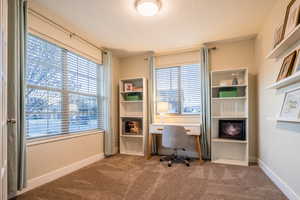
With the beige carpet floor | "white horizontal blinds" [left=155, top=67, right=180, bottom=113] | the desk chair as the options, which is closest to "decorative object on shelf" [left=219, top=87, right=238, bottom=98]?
"white horizontal blinds" [left=155, top=67, right=180, bottom=113]

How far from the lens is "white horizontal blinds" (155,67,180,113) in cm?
395

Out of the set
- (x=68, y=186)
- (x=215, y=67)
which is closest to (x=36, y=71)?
(x=68, y=186)

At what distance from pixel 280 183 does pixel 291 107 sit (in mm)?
1072

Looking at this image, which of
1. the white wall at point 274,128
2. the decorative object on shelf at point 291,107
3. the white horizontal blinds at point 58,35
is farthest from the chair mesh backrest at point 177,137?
the white horizontal blinds at point 58,35

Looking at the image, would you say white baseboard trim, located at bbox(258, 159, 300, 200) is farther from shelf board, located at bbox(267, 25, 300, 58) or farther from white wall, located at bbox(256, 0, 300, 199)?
shelf board, located at bbox(267, 25, 300, 58)

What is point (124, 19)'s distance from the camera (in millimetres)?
2590

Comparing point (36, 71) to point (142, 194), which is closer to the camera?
point (142, 194)

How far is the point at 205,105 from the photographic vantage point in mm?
3502

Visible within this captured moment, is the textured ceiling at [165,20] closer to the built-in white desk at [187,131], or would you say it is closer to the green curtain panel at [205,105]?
the green curtain panel at [205,105]

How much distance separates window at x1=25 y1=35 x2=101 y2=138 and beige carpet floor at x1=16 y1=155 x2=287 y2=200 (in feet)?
2.64

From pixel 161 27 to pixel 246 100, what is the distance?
208cm

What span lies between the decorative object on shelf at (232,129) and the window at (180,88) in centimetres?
58

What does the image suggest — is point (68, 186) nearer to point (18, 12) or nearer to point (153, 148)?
point (153, 148)

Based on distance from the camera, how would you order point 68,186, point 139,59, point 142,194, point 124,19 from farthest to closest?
point 139,59 → point 124,19 → point 68,186 → point 142,194
